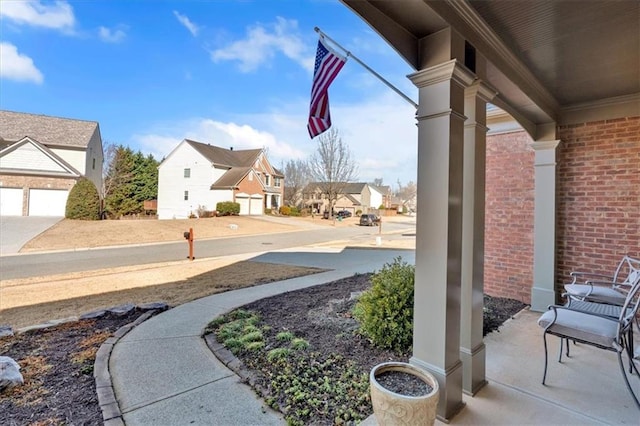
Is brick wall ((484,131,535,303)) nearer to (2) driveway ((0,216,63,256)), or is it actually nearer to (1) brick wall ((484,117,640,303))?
(1) brick wall ((484,117,640,303))

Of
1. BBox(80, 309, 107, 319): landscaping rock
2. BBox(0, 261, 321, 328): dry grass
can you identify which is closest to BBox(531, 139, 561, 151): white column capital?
BBox(0, 261, 321, 328): dry grass

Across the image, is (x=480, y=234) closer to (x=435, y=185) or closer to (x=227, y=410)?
(x=435, y=185)

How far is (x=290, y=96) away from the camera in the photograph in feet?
39.1

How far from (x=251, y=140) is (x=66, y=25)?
3466 cm

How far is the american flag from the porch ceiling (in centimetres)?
83

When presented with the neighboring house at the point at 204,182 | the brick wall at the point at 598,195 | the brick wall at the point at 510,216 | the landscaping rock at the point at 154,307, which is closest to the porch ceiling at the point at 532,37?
the brick wall at the point at 598,195

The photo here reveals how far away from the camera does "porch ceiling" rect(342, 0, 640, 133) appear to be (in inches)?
80.2

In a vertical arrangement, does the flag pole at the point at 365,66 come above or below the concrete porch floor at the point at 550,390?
above

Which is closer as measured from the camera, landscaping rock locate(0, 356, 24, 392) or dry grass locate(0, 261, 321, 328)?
landscaping rock locate(0, 356, 24, 392)

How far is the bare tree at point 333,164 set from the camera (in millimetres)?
29000

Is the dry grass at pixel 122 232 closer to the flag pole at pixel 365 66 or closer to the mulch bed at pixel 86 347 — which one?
the mulch bed at pixel 86 347

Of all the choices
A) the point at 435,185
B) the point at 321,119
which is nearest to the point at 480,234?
the point at 435,185

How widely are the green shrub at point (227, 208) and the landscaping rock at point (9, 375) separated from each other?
81.3 feet

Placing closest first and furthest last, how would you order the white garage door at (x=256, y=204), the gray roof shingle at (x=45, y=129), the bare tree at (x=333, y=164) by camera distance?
1. the gray roof shingle at (x=45, y=129)
2. the bare tree at (x=333, y=164)
3. the white garage door at (x=256, y=204)
